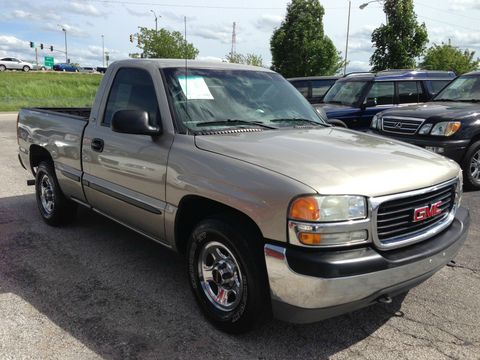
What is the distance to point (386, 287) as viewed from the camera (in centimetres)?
269

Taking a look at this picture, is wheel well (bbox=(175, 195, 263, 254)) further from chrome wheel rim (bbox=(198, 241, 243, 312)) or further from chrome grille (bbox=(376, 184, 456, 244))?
chrome grille (bbox=(376, 184, 456, 244))

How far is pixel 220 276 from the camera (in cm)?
313

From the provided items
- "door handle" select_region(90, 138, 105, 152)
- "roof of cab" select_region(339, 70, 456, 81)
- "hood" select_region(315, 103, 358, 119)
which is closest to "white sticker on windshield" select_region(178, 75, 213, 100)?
"door handle" select_region(90, 138, 105, 152)

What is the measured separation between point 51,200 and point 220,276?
3.08 meters

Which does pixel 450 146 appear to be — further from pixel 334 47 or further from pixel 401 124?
pixel 334 47

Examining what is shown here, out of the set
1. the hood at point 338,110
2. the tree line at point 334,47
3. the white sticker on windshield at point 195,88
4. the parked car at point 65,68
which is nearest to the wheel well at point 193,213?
the white sticker on windshield at point 195,88

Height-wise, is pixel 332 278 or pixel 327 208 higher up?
pixel 327 208

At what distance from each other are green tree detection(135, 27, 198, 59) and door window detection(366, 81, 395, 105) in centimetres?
3253

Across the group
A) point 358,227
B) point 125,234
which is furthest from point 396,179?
point 125,234

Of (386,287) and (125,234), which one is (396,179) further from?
(125,234)

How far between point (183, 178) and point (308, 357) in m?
1.40

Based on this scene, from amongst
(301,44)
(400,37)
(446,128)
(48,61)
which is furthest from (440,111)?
(48,61)

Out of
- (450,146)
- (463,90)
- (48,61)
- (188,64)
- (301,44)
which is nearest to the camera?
(188,64)

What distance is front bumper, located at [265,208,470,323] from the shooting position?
2.51 meters
